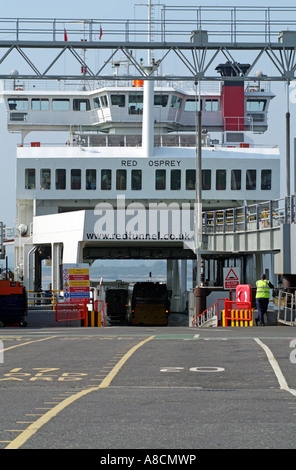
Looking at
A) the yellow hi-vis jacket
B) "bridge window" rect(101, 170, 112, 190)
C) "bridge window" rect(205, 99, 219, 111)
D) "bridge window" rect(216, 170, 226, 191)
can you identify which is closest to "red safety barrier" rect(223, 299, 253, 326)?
the yellow hi-vis jacket

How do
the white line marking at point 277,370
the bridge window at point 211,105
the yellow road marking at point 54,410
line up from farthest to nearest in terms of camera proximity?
1. the bridge window at point 211,105
2. the white line marking at point 277,370
3. the yellow road marking at point 54,410

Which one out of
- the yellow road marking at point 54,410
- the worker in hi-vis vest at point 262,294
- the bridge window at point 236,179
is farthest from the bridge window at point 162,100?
the yellow road marking at point 54,410

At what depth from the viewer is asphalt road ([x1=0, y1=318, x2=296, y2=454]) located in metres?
8.98

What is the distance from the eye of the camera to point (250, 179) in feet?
197

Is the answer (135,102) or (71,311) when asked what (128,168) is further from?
(71,311)

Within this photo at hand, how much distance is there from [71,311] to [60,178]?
21954 millimetres

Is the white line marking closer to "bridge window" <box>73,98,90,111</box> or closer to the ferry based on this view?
the ferry

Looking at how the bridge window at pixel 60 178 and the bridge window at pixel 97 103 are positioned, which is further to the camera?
the bridge window at pixel 97 103

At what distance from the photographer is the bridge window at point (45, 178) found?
59.7 m

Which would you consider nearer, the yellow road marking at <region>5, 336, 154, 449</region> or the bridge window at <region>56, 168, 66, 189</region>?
the yellow road marking at <region>5, 336, 154, 449</region>

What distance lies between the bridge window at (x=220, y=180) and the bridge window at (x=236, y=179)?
1.79 feet

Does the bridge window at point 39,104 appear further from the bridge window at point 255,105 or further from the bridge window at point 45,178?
the bridge window at point 255,105

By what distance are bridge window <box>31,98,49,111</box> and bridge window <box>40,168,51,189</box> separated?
643cm
